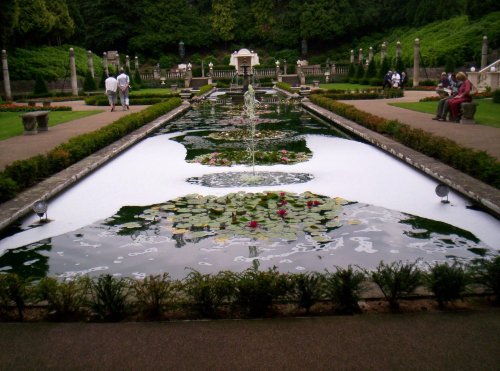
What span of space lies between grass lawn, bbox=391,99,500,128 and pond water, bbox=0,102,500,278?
498 cm

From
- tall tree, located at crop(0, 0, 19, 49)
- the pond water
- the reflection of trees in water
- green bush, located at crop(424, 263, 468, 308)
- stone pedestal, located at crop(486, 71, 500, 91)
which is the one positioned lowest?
the reflection of trees in water

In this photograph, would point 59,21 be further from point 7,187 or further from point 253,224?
point 253,224

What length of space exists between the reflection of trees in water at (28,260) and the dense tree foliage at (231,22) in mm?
49043

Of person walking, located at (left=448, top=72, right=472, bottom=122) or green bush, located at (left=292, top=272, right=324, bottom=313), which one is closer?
green bush, located at (left=292, top=272, right=324, bottom=313)

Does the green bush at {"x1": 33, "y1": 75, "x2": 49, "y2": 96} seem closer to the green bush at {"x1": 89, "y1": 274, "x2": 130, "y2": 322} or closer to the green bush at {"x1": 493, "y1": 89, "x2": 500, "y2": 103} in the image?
the green bush at {"x1": 493, "y1": 89, "x2": 500, "y2": 103}

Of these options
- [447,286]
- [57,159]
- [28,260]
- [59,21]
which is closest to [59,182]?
[57,159]

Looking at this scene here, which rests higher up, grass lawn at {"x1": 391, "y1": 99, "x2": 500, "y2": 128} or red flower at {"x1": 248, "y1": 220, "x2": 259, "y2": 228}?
grass lawn at {"x1": 391, "y1": 99, "x2": 500, "y2": 128}

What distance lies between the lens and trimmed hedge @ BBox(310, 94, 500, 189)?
736 centimetres

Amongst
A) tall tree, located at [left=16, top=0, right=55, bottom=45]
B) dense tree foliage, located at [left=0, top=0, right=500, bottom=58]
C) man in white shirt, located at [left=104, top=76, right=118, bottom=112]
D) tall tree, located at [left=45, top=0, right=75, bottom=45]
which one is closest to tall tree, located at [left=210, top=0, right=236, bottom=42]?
dense tree foliage, located at [left=0, top=0, right=500, bottom=58]

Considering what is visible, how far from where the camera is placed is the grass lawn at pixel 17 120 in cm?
1475

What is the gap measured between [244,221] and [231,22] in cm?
5391

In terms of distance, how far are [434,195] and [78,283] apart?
16.6ft

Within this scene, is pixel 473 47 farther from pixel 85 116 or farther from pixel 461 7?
pixel 85 116

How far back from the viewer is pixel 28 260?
5.45m
